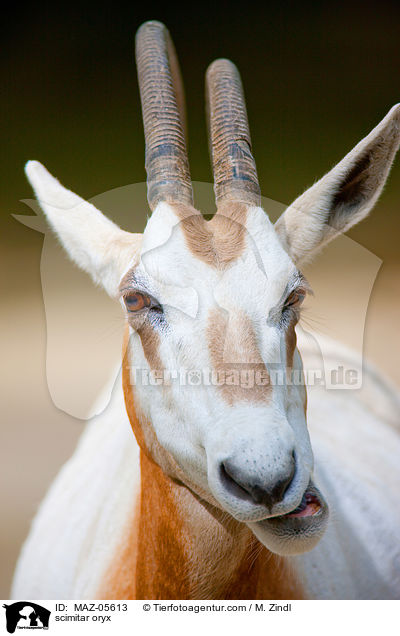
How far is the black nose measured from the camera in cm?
121

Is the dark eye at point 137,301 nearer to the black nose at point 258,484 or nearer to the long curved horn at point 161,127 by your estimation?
the long curved horn at point 161,127

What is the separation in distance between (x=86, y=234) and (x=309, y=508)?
1064 millimetres

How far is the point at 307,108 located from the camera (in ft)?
9.05

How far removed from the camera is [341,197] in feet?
6.04

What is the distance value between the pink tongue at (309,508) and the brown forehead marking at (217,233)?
614mm

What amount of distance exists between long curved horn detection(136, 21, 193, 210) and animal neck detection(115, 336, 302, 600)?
0.55m

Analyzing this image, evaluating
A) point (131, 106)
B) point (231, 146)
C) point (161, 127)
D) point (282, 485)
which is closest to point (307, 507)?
point (282, 485)

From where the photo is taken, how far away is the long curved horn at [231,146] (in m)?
1.79

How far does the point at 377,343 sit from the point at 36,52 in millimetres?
2348

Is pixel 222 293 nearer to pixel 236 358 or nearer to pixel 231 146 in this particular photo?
pixel 236 358
